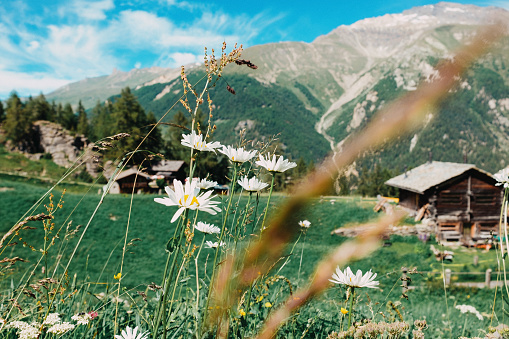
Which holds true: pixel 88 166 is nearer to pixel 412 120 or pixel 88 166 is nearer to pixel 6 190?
pixel 6 190

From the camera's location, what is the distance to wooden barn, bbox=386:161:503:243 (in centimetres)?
2316

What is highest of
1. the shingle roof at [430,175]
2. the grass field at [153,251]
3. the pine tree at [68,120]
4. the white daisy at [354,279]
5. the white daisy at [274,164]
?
the pine tree at [68,120]

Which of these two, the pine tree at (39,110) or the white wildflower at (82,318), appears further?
the pine tree at (39,110)

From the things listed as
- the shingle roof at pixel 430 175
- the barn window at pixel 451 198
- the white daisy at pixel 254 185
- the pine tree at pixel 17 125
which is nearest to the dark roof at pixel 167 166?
the shingle roof at pixel 430 175

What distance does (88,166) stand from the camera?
50.3 m

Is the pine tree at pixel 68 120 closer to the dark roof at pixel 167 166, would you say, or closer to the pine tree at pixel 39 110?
the pine tree at pixel 39 110

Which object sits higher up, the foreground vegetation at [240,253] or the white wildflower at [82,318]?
the foreground vegetation at [240,253]

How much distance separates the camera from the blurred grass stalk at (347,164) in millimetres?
584

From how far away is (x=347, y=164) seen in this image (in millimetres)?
579

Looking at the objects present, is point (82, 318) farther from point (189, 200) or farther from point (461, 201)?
point (461, 201)

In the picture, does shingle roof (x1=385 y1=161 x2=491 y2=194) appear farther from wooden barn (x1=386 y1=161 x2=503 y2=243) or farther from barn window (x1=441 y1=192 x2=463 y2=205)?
barn window (x1=441 y1=192 x2=463 y2=205)

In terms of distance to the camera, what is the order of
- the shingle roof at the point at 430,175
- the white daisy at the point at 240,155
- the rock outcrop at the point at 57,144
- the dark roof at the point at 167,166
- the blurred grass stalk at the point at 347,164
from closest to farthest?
the blurred grass stalk at the point at 347,164 < the white daisy at the point at 240,155 < the shingle roof at the point at 430,175 < the dark roof at the point at 167,166 < the rock outcrop at the point at 57,144

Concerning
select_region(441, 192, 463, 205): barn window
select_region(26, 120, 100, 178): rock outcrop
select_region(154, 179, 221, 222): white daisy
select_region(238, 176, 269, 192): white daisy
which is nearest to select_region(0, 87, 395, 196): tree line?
select_region(26, 120, 100, 178): rock outcrop

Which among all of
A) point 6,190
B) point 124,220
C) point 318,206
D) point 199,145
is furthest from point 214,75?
point 6,190
